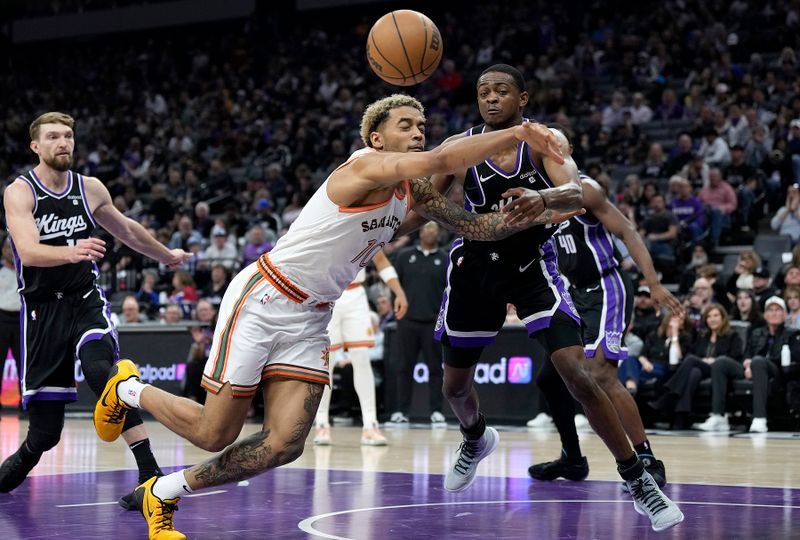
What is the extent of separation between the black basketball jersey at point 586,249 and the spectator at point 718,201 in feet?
25.2

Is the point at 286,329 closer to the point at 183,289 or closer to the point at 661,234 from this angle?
the point at 661,234

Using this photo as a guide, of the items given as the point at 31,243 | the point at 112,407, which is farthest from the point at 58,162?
the point at 112,407

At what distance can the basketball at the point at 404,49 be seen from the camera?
557cm

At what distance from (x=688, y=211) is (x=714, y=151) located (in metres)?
1.91

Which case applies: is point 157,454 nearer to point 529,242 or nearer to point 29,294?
point 29,294

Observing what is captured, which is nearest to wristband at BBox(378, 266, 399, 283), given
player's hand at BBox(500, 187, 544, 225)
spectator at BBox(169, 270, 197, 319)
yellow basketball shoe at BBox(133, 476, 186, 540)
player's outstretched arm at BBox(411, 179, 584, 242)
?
player's outstretched arm at BBox(411, 179, 584, 242)

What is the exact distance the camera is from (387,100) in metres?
4.90

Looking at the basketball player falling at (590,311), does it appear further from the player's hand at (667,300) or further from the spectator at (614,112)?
the spectator at (614,112)

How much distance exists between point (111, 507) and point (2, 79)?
2724cm

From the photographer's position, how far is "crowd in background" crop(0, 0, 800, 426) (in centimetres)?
1472

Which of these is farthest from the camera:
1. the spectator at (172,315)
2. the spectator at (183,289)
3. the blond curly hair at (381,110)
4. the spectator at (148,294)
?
the spectator at (148,294)

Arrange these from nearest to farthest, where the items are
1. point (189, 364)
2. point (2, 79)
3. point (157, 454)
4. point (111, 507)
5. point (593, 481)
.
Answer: point (111, 507) < point (593, 481) < point (157, 454) < point (189, 364) < point (2, 79)

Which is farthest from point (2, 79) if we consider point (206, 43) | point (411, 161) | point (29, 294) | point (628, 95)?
point (411, 161)

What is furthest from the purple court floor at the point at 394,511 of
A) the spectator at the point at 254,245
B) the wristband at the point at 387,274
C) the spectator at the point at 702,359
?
the spectator at the point at 254,245
